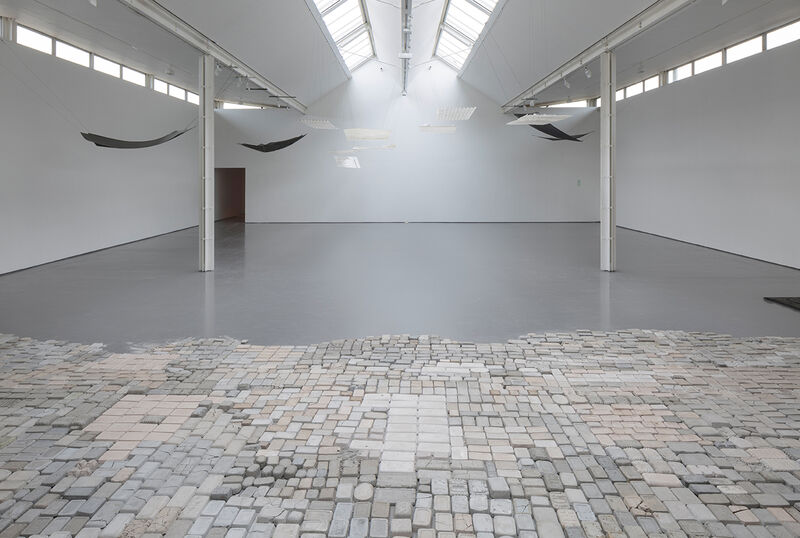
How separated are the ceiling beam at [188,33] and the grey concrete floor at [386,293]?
4.98m

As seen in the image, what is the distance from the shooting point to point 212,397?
223 inches

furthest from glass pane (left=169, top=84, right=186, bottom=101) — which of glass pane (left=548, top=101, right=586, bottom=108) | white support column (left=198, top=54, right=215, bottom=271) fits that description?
glass pane (left=548, top=101, right=586, bottom=108)

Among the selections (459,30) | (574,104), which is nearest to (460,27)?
(459,30)

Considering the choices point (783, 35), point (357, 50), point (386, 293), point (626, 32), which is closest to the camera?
point (386, 293)

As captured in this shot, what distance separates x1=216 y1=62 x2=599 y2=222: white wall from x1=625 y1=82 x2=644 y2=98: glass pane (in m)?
3.50

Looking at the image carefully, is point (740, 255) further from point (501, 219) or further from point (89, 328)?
point (89, 328)

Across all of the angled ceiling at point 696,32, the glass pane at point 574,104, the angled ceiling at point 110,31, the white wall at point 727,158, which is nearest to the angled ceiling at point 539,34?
the angled ceiling at point 696,32

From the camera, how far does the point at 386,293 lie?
10922 mm

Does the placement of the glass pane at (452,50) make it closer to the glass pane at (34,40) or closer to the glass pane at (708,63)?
the glass pane at (708,63)

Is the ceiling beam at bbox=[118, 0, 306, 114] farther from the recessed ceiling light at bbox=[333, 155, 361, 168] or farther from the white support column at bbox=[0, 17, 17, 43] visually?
the recessed ceiling light at bbox=[333, 155, 361, 168]

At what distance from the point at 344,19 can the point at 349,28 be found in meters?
1.43

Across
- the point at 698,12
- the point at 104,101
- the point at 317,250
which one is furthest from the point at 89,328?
the point at 698,12

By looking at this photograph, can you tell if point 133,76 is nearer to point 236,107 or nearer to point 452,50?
point 236,107

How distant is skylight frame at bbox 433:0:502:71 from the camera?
17.1 metres
